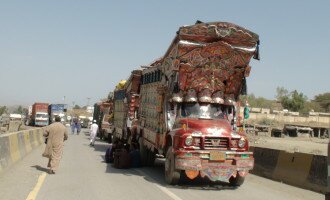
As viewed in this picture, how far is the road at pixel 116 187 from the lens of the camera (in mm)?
10219

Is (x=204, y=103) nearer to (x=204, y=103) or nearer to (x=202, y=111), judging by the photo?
(x=204, y=103)

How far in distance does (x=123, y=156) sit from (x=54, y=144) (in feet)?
9.42

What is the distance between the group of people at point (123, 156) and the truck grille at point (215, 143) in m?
4.75

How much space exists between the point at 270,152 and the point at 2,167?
8.24m

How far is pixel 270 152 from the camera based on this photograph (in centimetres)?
1529

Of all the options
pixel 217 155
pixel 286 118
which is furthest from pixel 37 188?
pixel 286 118

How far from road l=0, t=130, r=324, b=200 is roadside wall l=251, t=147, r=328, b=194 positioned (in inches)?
11.2

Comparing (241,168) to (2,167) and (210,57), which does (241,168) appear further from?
(2,167)

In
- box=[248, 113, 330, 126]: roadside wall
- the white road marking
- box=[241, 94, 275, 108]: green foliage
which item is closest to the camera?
the white road marking

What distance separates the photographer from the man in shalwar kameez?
45.2ft

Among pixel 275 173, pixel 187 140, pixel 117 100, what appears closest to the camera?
pixel 187 140

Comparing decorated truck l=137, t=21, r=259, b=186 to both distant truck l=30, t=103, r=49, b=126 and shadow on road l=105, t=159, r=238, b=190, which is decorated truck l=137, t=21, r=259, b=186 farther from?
distant truck l=30, t=103, r=49, b=126

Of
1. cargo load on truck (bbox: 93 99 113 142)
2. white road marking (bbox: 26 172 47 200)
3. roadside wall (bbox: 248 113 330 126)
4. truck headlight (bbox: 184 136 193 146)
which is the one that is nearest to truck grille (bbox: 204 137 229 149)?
truck headlight (bbox: 184 136 193 146)

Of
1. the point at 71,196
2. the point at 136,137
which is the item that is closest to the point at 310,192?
the point at 71,196
